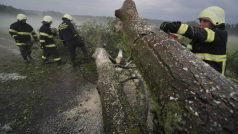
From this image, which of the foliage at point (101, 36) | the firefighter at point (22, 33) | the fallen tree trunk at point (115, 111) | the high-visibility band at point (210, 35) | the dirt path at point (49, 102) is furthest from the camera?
the firefighter at point (22, 33)

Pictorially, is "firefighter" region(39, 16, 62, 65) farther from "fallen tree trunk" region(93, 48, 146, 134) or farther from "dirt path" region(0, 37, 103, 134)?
"fallen tree trunk" region(93, 48, 146, 134)

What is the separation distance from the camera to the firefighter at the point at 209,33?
2.92 m

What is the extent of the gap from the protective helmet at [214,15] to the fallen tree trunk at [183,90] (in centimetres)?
77

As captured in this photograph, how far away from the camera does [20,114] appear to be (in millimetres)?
4984

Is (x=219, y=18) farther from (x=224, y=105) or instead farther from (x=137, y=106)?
(x=137, y=106)

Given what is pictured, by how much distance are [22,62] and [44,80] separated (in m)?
3.03

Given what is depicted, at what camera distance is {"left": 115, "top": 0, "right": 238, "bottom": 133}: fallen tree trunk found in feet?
6.25

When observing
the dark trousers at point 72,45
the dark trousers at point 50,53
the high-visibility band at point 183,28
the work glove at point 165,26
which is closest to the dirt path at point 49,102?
the dark trousers at point 72,45

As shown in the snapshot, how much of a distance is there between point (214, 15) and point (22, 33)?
7711 millimetres

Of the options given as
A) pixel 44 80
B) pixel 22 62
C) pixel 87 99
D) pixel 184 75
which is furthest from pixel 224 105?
pixel 22 62

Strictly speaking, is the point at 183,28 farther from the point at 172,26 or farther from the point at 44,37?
the point at 44,37

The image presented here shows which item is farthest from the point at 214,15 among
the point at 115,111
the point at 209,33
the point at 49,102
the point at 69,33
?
the point at 69,33

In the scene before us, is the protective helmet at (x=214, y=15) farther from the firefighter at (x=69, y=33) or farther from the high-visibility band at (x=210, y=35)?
the firefighter at (x=69, y=33)

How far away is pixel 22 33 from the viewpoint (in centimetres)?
904
